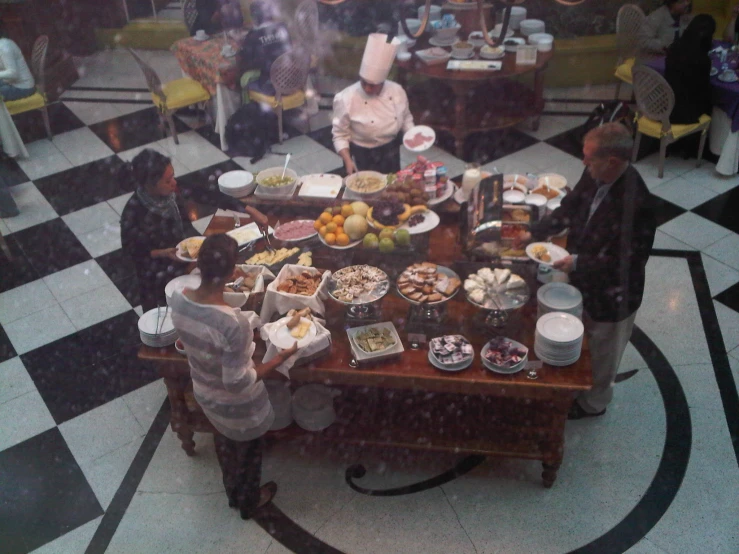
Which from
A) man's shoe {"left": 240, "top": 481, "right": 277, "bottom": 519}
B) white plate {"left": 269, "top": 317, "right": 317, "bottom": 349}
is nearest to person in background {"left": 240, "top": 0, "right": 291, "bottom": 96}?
white plate {"left": 269, "top": 317, "right": 317, "bottom": 349}

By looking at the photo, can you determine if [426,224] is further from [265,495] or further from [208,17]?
[208,17]

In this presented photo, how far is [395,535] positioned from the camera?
3.10m

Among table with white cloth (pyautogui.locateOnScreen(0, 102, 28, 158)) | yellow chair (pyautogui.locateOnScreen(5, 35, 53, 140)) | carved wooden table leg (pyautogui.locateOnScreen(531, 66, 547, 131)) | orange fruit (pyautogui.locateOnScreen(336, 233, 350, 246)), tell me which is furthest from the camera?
yellow chair (pyautogui.locateOnScreen(5, 35, 53, 140))

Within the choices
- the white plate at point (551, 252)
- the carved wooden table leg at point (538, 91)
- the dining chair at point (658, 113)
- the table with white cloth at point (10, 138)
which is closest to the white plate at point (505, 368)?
the white plate at point (551, 252)

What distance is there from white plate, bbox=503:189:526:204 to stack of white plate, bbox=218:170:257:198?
60.2 inches

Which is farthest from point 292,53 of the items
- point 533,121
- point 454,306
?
point 454,306

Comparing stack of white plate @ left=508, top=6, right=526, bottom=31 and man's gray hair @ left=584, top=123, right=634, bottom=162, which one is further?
stack of white plate @ left=508, top=6, right=526, bottom=31

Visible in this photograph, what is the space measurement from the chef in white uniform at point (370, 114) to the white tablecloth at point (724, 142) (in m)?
3.02

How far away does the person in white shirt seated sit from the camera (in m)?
6.09

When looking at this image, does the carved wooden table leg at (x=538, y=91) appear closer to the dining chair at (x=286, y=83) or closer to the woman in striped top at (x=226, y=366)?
the dining chair at (x=286, y=83)

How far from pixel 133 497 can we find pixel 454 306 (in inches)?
75.2

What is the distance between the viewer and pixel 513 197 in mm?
3629

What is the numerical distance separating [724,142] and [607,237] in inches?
135

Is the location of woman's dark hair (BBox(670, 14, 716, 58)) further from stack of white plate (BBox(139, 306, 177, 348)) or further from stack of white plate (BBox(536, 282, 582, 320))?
stack of white plate (BBox(139, 306, 177, 348))
